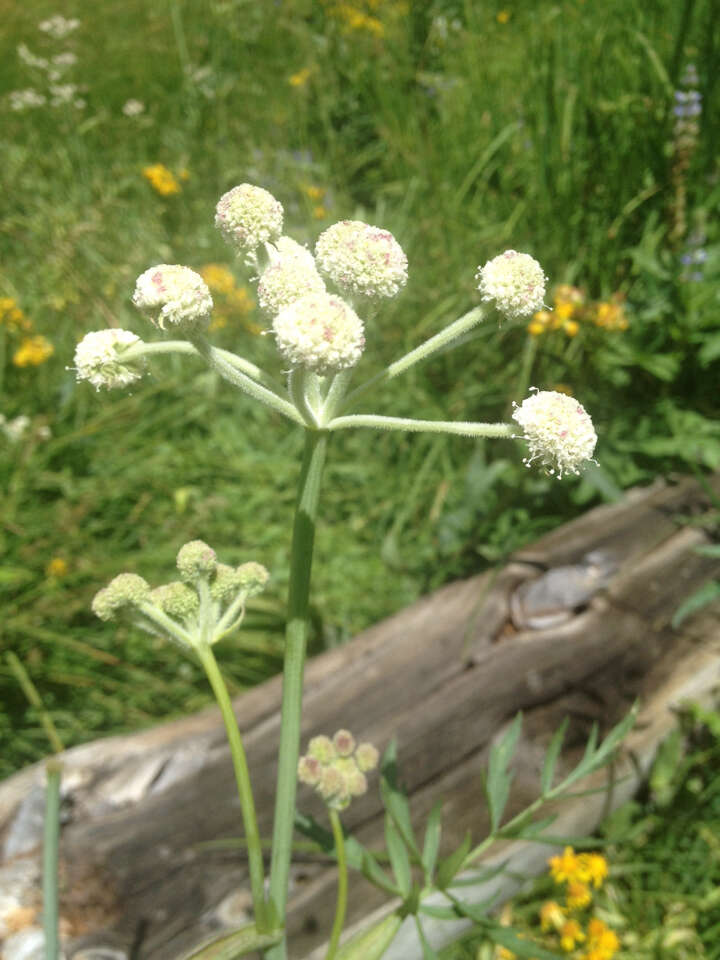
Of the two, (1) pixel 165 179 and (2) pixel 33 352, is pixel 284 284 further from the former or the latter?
(1) pixel 165 179

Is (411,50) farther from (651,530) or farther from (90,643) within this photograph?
(90,643)

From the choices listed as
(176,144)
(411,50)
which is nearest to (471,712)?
(411,50)

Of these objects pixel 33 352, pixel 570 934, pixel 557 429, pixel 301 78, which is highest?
pixel 301 78

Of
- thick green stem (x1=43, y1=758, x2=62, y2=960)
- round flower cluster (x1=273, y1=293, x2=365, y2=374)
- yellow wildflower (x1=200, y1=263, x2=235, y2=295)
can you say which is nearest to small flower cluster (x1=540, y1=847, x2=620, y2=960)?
thick green stem (x1=43, y1=758, x2=62, y2=960)

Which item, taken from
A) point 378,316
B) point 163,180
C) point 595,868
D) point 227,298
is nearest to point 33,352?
point 227,298

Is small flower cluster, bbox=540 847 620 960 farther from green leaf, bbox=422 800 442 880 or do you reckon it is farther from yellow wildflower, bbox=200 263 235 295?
yellow wildflower, bbox=200 263 235 295

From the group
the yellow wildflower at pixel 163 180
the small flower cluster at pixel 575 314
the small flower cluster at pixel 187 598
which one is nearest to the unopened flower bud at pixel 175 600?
the small flower cluster at pixel 187 598

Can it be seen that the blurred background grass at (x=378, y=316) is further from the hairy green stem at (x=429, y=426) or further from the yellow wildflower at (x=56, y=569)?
the hairy green stem at (x=429, y=426)
